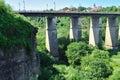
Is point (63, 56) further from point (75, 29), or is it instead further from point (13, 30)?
point (13, 30)

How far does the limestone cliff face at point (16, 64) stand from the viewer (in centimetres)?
2245

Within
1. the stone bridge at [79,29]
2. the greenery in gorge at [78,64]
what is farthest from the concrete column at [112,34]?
the greenery in gorge at [78,64]

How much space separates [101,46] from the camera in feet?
212

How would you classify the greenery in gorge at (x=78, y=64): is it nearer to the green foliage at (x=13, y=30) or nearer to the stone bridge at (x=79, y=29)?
the stone bridge at (x=79, y=29)

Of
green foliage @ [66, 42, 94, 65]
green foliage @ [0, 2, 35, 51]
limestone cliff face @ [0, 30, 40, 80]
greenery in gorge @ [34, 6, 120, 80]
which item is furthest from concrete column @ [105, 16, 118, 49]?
limestone cliff face @ [0, 30, 40, 80]

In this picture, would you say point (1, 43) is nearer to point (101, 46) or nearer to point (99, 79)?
point (99, 79)

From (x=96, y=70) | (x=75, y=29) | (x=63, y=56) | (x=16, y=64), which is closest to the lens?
(x=16, y=64)

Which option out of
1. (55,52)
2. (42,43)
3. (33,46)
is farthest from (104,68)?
(42,43)

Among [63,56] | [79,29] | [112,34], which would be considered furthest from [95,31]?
[63,56]

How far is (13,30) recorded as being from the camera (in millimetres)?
25578

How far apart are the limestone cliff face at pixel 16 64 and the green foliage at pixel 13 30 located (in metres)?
0.45

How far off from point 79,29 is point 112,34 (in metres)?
9.54

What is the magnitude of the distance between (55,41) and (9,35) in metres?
30.1

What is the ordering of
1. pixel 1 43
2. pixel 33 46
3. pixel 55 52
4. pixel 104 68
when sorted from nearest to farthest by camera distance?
1. pixel 1 43
2. pixel 33 46
3. pixel 104 68
4. pixel 55 52
